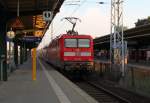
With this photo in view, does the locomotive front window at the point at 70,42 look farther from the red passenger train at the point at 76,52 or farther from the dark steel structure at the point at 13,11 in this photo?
the dark steel structure at the point at 13,11

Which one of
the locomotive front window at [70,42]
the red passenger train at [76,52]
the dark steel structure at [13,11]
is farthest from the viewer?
the locomotive front window at [70,42]

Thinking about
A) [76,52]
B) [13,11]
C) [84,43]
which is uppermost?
[13,11]

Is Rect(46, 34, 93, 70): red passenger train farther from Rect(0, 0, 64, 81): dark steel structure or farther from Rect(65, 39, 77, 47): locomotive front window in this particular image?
Rect(0, 0, 64, 81): dark steel structure

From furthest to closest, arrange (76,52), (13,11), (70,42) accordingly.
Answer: (70,42)
(76,52)
(13,11)

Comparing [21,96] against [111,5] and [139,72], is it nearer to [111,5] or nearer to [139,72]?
[139,72]

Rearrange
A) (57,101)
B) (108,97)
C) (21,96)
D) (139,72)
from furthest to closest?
(139,72) < (108,97) < (21,96) < (57,101)

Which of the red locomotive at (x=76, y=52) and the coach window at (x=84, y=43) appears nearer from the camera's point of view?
the red locomotive at (x=76, y=52)

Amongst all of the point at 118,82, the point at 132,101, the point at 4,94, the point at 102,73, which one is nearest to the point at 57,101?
the point at 4,94

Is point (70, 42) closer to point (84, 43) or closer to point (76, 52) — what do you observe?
point (76, 52)

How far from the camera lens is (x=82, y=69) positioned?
30781 millimetres

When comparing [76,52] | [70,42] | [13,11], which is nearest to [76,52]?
[76,52]

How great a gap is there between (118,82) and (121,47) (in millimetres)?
6150

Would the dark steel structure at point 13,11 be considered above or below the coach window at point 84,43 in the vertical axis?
above

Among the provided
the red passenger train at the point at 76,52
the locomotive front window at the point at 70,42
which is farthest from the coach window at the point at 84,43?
the locomotive front window at the point at 70,42
